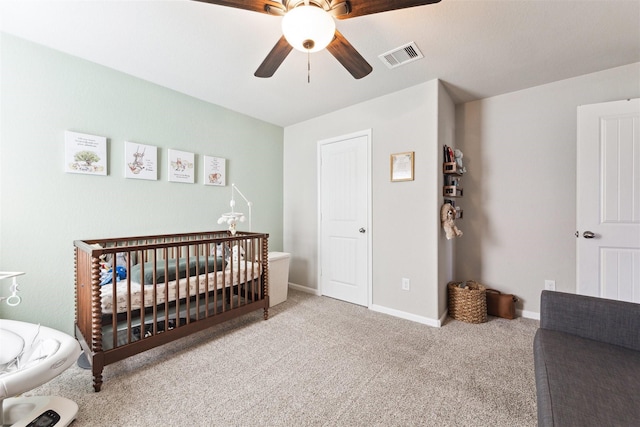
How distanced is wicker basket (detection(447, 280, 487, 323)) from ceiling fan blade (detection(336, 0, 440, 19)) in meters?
2.35

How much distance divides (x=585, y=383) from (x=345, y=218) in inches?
92.1

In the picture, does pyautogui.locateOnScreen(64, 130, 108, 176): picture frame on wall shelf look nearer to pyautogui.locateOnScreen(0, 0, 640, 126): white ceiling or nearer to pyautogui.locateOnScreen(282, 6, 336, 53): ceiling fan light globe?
pyautogui.locateOnScreen(0, 0, 640, 126): white ceiling

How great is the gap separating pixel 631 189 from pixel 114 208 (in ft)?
13.9

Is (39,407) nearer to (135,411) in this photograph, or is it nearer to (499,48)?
(135,411)

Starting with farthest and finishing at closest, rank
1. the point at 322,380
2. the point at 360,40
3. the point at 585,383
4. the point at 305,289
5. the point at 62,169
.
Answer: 1. the point at 305,289
2. the point at 62,169
3. the point at 360,40
4. the point at 322,380
5. the point at 585,383

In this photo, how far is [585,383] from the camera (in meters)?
0.97

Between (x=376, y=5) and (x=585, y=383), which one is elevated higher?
(x=376, y=5)

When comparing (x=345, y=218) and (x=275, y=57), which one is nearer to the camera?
(x=275, y=57)

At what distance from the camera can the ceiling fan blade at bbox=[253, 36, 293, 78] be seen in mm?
1425

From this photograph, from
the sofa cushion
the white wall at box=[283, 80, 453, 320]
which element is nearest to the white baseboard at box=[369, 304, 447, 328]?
the white wall at box=[283, 80, 453, 320]

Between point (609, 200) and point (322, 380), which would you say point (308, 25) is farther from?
point (609, 200)

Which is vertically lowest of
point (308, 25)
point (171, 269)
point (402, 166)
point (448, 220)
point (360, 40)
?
point (171, 269)

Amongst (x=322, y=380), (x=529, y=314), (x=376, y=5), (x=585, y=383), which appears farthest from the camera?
(x=529, y=314)

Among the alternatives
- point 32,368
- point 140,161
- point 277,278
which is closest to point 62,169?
point 140,161
